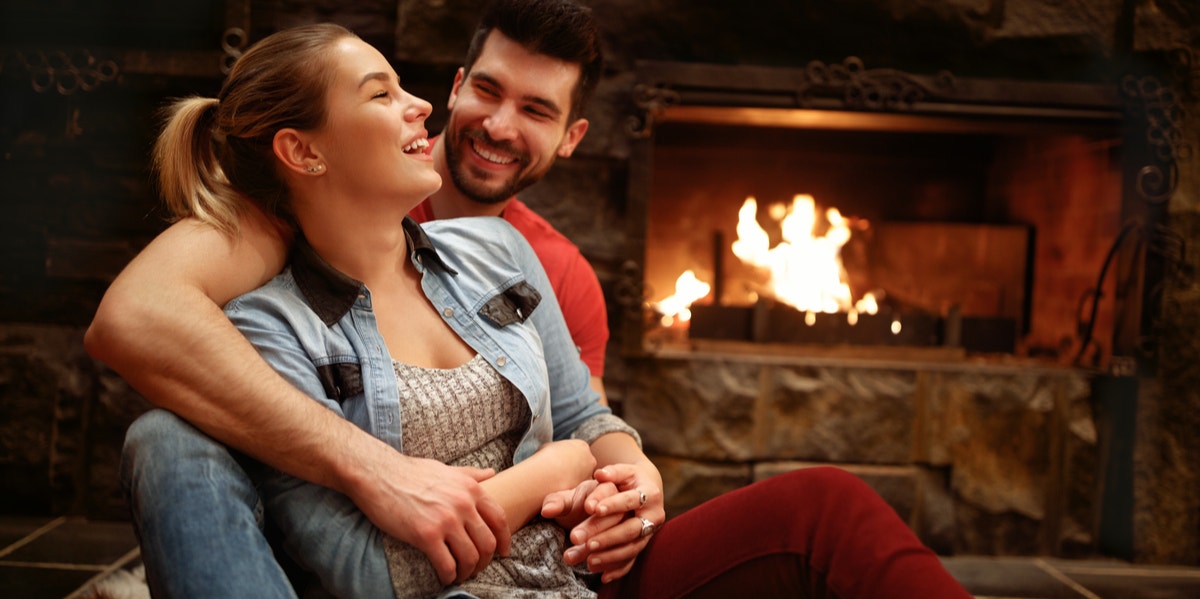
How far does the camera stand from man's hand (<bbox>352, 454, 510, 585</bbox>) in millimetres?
1024

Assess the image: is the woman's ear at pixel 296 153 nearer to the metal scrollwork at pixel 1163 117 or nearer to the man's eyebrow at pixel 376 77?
the man's eyebrow at pixel 376 77

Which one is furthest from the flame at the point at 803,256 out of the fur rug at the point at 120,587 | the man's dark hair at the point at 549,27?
the fur rug at the point at 120,587

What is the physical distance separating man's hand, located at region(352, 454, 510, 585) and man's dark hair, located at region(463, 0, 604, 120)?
101 cm

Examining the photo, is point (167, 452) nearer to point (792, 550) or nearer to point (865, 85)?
point (792, 550)

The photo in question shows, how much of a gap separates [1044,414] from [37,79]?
2851 mm

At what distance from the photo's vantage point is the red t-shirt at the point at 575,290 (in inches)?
72.7

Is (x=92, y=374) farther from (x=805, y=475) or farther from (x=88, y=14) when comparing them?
(x=805, y=475)

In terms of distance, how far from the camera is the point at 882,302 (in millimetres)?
2947

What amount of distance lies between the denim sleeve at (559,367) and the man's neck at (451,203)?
0.40 m

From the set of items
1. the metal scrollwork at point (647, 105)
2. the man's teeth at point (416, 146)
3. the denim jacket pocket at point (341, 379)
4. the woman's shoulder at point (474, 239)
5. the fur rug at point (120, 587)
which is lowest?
the fur rug at point (120, 587)

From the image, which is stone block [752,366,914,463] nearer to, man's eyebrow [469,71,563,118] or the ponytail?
man's eyebrow [469,71,563,118]

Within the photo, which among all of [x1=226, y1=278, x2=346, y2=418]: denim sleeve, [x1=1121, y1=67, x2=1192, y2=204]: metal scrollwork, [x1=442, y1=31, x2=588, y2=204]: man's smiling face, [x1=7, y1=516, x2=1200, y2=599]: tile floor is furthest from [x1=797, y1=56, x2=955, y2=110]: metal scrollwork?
[x1=226, y1=278, x2=346, y2=418]: denim sleeve

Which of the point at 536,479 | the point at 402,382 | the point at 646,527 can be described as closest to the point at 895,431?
the point at 646,527

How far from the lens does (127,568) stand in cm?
215
